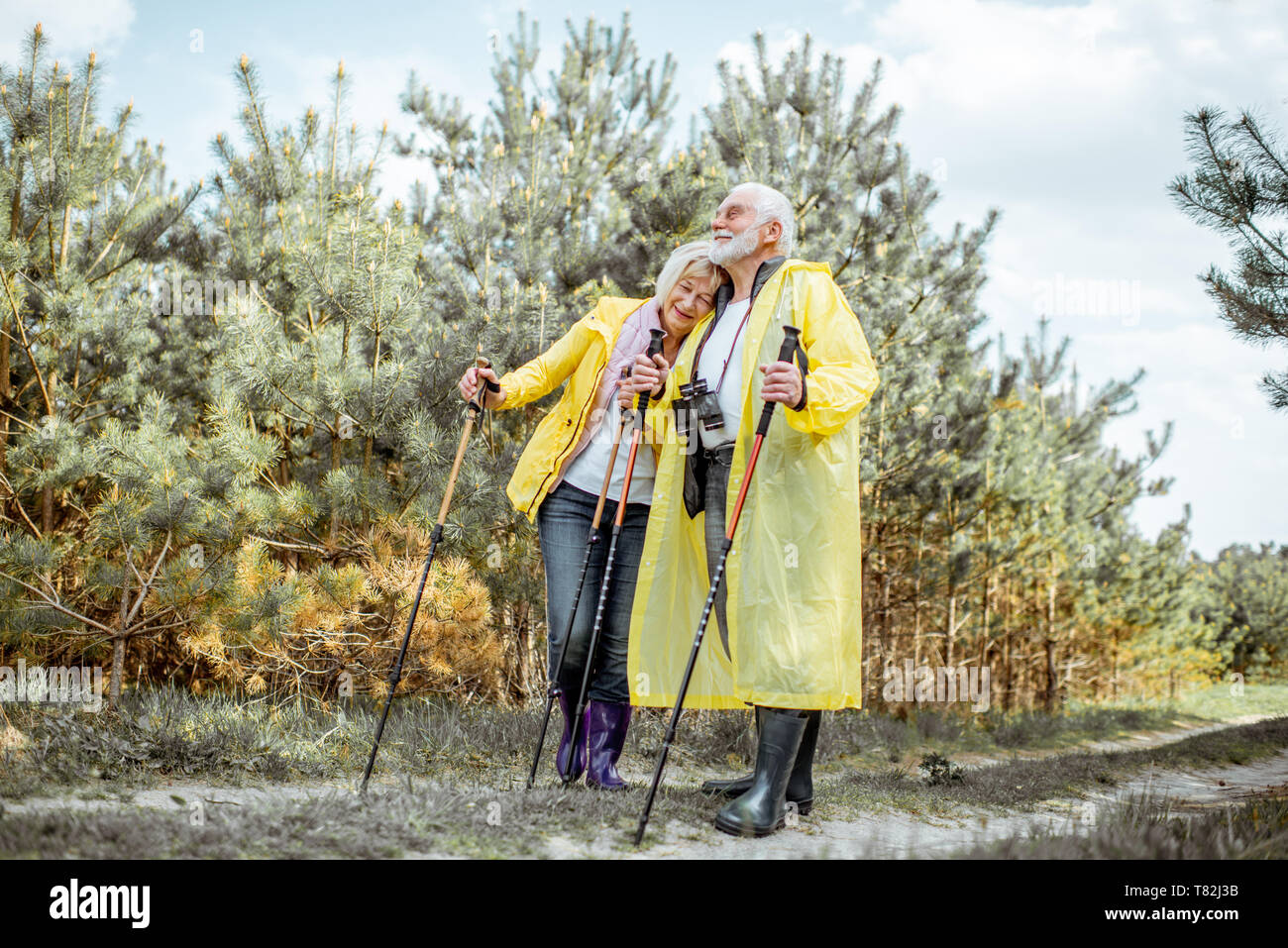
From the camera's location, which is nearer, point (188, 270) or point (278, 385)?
point (278, 385)

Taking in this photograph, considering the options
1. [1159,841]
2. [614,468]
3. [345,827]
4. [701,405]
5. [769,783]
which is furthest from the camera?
[614,468]

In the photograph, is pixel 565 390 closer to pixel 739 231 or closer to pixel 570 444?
pixel 570 444

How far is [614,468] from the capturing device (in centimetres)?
340

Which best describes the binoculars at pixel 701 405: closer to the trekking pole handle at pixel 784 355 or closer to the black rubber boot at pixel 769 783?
the trekking pole handle at pixel 784 355

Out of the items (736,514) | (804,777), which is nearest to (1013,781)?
(804,777)

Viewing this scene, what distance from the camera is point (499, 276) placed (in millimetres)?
5824

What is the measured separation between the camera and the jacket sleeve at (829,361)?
2.79 m

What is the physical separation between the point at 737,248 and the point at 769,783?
1861 mm

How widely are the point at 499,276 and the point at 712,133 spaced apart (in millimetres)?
2626

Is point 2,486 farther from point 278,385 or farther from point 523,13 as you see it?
point 523,13

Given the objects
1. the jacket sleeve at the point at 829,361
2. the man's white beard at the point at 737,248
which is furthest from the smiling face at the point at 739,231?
the jacket sleeve at the point at 829,361

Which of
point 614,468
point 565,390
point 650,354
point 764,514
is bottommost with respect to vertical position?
point 764,514

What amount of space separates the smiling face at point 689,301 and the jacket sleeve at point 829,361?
440mm
